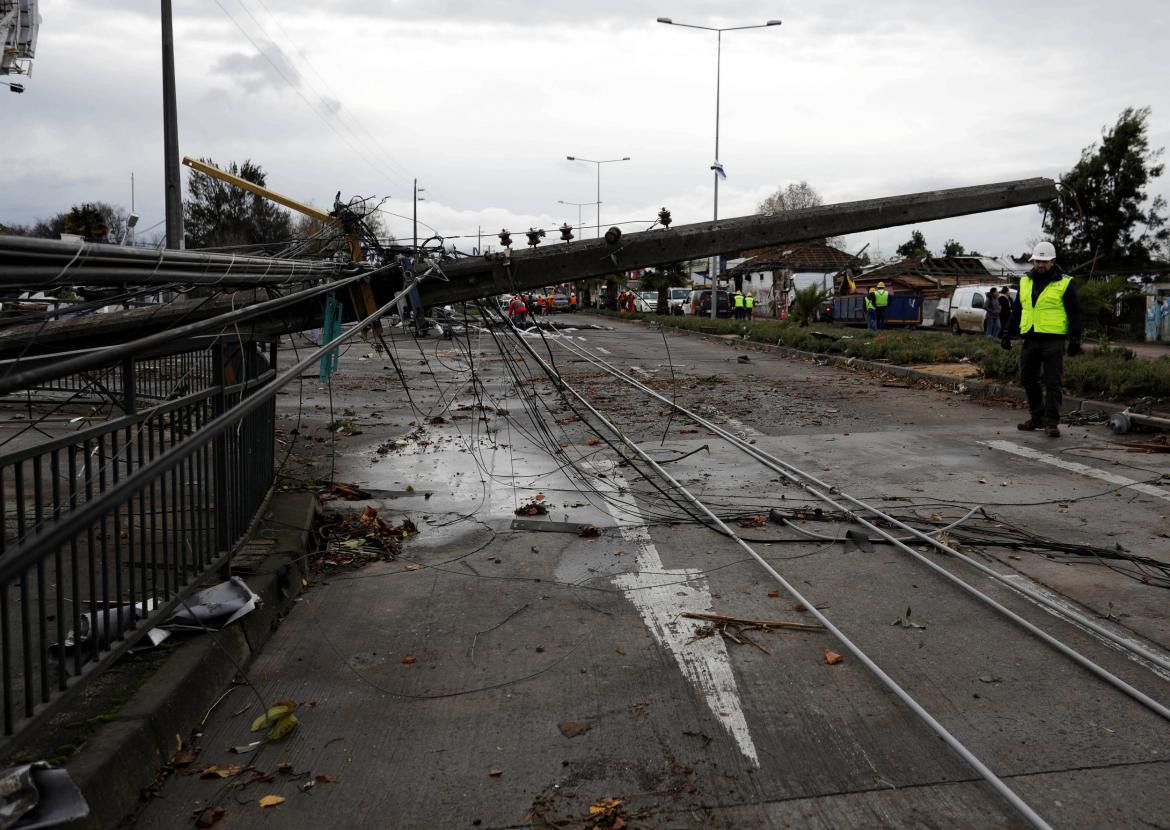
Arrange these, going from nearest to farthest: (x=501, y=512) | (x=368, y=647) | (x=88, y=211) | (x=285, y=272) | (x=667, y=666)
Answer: (x=667, y=666)
(x=368, y=647)
(x=285, y=272)
(x=501, y=512)
(x=88, y=211)

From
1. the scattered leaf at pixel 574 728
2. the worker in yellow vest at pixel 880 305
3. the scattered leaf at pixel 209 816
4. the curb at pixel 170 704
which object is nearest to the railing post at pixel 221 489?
the curb at pixel 170 704

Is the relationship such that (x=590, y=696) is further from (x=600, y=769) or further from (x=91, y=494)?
(x=91, y=494)

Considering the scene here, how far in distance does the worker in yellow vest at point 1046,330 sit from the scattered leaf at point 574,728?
8945mm

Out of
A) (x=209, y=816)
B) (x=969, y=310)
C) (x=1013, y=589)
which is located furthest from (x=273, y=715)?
(x=969, y=310)

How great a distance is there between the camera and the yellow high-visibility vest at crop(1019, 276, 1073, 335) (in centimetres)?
1155

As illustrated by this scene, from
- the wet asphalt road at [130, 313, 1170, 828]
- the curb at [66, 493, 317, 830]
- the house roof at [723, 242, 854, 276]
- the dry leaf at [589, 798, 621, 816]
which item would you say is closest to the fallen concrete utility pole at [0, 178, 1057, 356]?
the wet asphalt road at [130, 313, 1170, 828]

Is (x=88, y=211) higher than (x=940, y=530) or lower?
higher

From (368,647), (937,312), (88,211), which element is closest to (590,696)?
(368,647)

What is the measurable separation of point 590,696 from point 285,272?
393cm

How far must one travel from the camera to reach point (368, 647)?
523cm

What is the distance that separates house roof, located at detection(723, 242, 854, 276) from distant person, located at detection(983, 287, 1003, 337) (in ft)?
111

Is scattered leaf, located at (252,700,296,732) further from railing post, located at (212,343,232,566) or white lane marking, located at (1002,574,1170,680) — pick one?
white lane marking, located at (1002,574,1170,680)

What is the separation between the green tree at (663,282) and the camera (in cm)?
5841

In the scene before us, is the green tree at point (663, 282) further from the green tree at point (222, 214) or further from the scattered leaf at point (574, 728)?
the scattered leaf at point (574, 728)
